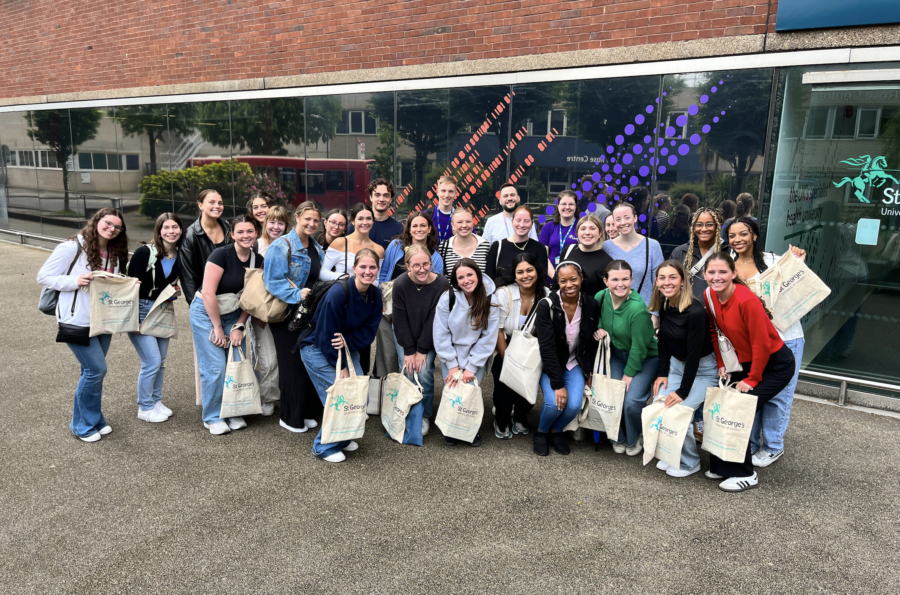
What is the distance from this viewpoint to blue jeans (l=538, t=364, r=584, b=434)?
4777mm

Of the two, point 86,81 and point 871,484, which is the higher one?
point 86,81

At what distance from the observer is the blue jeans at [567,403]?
4.78 metres

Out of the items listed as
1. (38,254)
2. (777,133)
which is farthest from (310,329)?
(38,254)

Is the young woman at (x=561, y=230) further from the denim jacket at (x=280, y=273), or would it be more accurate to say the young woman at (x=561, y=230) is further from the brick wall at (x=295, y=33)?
the denim jacket at (x=280, y=273)

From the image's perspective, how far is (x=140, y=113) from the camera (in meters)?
12.7

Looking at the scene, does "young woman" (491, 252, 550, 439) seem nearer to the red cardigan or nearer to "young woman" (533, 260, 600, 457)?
"young woman" (533, 260, 600, 457)

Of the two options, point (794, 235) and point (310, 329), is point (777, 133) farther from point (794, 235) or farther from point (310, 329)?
point (310, 329)

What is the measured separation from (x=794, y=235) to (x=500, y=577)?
4.84 metres

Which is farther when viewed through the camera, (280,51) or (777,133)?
(280,51)

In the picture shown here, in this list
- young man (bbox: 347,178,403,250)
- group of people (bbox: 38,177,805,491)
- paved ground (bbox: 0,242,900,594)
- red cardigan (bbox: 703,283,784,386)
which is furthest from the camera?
young man (bbox: 347,178,403,250)

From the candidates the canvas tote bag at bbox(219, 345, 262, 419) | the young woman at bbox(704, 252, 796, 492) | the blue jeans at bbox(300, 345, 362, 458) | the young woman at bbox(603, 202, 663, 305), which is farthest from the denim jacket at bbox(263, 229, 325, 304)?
the young woman at bbox(704, 252, 796, 492)

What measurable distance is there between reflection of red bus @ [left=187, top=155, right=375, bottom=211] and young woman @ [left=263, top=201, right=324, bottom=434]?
175 inches

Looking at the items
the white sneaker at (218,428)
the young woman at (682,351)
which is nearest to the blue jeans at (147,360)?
the white sneaker at (218,428)

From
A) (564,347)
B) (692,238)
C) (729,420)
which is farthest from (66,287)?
(692,238)
